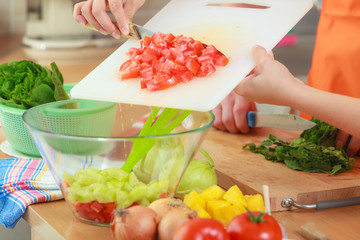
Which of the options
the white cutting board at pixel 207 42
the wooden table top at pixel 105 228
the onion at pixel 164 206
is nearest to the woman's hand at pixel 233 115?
the white cutting board at pixel 207 42

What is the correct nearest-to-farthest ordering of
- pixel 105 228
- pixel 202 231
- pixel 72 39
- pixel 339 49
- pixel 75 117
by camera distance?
pixel 202 231, pixel 105 228, pixel 75 117, pixel 339 49, pixel 72 39

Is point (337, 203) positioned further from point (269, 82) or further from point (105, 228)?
point (105, 228)

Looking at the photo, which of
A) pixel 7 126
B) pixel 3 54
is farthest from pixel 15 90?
pixel 3 54

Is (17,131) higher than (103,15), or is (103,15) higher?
(103,15)

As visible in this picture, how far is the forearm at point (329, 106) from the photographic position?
1.22m

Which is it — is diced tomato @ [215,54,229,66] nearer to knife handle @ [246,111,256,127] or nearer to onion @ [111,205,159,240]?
knife handle @ [246,111,256,127]

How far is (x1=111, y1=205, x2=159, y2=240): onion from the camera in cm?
83

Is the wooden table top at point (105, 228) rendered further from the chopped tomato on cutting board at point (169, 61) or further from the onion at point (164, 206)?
the chopped tomato on cutting board at point (169, 61)

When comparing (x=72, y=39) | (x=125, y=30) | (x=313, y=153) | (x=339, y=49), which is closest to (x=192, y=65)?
(x=125, y=30)

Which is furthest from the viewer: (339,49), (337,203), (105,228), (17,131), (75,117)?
(339,49)

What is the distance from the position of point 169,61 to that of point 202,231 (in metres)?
0.58

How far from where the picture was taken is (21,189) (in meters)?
1.19

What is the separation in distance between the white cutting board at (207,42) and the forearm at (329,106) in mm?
136

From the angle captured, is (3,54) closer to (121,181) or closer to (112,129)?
(112,129)
